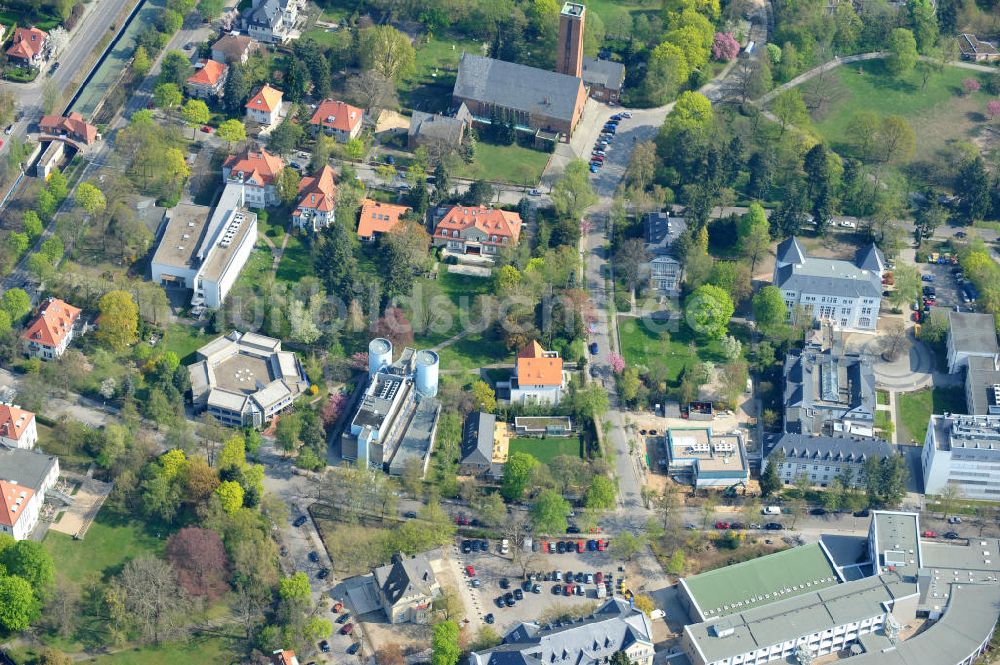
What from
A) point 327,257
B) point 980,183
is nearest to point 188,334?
point 327,257

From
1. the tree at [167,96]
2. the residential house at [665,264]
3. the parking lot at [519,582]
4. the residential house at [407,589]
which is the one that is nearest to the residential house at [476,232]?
the residential house at [665,264]

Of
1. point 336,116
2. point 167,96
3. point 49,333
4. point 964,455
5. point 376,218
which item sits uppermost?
point 964,455

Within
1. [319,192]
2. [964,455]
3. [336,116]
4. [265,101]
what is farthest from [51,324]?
[964,455]

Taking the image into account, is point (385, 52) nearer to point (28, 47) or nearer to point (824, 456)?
point (28, 47)

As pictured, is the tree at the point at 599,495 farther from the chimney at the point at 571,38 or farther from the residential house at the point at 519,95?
the chimney at the point at 571,38

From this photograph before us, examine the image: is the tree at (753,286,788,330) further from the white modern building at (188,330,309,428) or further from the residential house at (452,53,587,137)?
the white modern building at (188,330,309,428)

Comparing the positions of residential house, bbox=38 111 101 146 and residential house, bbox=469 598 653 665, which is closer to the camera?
residential house, bbox=469 598 653 665

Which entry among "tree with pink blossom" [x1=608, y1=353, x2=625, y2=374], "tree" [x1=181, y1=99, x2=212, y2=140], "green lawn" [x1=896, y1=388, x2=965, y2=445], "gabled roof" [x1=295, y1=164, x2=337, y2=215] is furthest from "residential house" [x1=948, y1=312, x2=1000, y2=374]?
"tree" [x1=181, y1=99, x2=212, y2=140]
